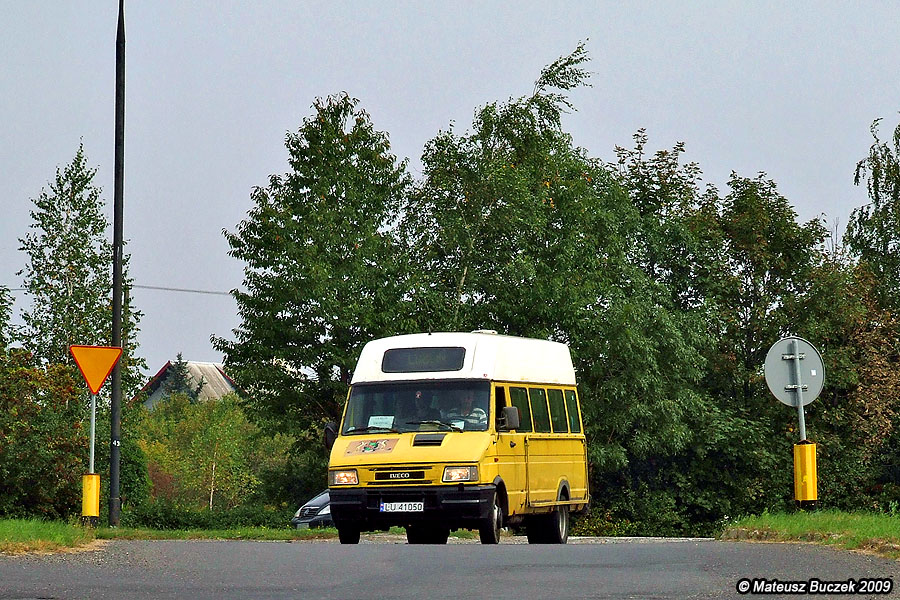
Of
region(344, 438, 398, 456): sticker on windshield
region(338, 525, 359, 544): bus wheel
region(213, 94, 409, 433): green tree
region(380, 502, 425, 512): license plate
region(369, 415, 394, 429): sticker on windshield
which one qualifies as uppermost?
region(213, 94, 409, 433): green tree

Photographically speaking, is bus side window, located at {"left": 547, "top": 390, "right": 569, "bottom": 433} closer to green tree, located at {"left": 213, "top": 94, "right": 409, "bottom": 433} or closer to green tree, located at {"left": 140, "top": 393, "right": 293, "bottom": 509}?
green tree, located at {"left": 213, "top": 94, "right": 409, "bottom": 433}

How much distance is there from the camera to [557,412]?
21.9 metres

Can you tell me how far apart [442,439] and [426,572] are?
23.5 ft

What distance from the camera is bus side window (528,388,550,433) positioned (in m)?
20.9

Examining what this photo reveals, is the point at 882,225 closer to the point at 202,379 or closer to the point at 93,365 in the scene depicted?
the point at 93,365

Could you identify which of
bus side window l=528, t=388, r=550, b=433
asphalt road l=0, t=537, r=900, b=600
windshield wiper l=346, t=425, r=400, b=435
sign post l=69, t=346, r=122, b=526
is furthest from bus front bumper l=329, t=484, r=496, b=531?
sign post l=69, t=346, r=122, b=526

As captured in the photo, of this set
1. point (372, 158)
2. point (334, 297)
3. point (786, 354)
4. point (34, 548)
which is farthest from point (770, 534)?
point (372, 158)

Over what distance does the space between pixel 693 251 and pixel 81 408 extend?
18951 millimetres

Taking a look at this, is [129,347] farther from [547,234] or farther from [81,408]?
[547,234]

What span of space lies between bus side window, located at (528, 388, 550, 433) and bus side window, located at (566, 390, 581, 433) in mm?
1099

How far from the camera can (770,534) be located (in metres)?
17.1

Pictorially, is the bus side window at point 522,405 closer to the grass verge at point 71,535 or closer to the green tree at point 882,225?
the grass verge at point 71,535

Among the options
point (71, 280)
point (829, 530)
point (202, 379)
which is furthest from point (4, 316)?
point (202, 379)

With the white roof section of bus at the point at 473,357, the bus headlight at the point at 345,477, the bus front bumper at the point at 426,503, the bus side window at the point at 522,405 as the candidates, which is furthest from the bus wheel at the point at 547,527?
the bus headlight at the point at 345,477
